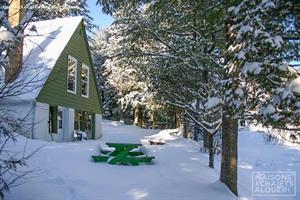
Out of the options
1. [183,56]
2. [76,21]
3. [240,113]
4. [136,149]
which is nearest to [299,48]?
[240,113]

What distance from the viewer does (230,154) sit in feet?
27.5

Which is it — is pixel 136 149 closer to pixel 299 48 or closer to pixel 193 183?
pixel 193 183

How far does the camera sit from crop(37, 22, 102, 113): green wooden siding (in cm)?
1600

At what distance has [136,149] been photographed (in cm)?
1288

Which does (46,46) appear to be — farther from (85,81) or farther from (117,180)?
(117,180)

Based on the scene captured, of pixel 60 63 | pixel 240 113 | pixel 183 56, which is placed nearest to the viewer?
pixel 240 113

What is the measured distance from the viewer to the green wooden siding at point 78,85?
52.5 feet

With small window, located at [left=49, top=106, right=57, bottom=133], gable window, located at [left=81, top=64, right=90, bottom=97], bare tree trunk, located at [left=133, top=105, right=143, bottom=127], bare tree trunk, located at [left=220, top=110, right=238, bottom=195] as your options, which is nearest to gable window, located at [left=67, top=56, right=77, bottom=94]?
gable window, located at [left=81, top=64, right=90, bottom=97]

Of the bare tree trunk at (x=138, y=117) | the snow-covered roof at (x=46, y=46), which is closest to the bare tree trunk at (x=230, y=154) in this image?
the snow-covered roof at (x=46, y=46)

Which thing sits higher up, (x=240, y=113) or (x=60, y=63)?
(x=60, y=63)

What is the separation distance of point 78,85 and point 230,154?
12783mm

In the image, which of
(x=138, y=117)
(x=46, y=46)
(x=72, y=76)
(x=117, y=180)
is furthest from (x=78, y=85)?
(x=138, y=117)

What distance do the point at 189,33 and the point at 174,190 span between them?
641 cm

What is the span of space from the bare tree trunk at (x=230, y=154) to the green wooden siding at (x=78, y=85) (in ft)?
25.2
